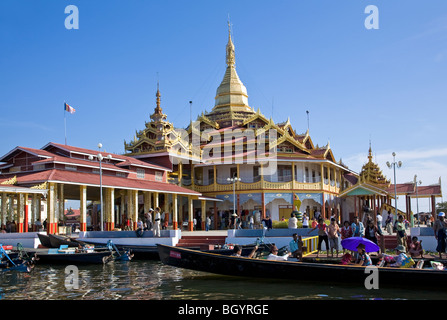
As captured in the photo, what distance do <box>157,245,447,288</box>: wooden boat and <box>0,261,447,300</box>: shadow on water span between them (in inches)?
10.6

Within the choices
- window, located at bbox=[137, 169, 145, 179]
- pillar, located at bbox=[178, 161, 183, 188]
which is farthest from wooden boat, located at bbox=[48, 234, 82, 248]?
pillar, located at bbox=[178, 161, 183, 188]

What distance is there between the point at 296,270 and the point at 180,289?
3.10 meters

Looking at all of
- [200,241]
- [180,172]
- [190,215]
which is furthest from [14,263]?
[180,172]

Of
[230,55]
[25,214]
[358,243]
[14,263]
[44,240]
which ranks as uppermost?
[230,55]

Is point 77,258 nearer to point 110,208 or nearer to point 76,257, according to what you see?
point 76,257

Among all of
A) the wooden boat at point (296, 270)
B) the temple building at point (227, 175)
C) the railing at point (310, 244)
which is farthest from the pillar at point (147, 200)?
the wooden boat at point (296, 270)

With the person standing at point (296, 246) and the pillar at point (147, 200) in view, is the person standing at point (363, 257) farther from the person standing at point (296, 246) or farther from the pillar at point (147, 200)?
the pillar at point (147, 200)

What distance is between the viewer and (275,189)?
3597 centimetres

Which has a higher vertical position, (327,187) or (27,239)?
(327,187)

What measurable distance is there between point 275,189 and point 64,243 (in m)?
17.9

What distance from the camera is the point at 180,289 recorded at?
12906 millimetres
